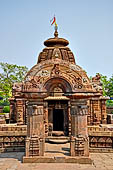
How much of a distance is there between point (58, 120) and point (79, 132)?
5314 mm

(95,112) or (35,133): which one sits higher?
(95,112)

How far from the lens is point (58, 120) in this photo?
1198 centimetres

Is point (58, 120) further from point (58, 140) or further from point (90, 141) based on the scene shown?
point (90, 141)

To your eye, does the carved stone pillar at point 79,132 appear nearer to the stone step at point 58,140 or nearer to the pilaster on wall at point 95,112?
the stone step at point 58,140

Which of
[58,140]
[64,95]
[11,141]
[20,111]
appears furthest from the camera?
[20,111]

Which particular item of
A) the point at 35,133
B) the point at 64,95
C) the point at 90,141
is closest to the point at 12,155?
the point at 35,133

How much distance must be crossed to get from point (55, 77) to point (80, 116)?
194 centimetres

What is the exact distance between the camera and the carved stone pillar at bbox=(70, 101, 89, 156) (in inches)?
260

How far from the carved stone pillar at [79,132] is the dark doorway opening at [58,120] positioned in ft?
16.5

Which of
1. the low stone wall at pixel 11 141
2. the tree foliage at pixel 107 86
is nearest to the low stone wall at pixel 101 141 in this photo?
the low stone wall at pixel 11 141

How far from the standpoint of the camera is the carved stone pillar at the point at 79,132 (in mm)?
6609

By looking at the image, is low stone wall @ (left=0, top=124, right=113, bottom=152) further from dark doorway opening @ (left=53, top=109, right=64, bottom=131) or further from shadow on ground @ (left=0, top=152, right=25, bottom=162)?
dark doorway opening @ (left=53, top=109, right=64, bottom=131)

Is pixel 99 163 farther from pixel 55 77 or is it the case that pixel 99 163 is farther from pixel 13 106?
pixel 13 106

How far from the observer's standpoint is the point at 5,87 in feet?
114
